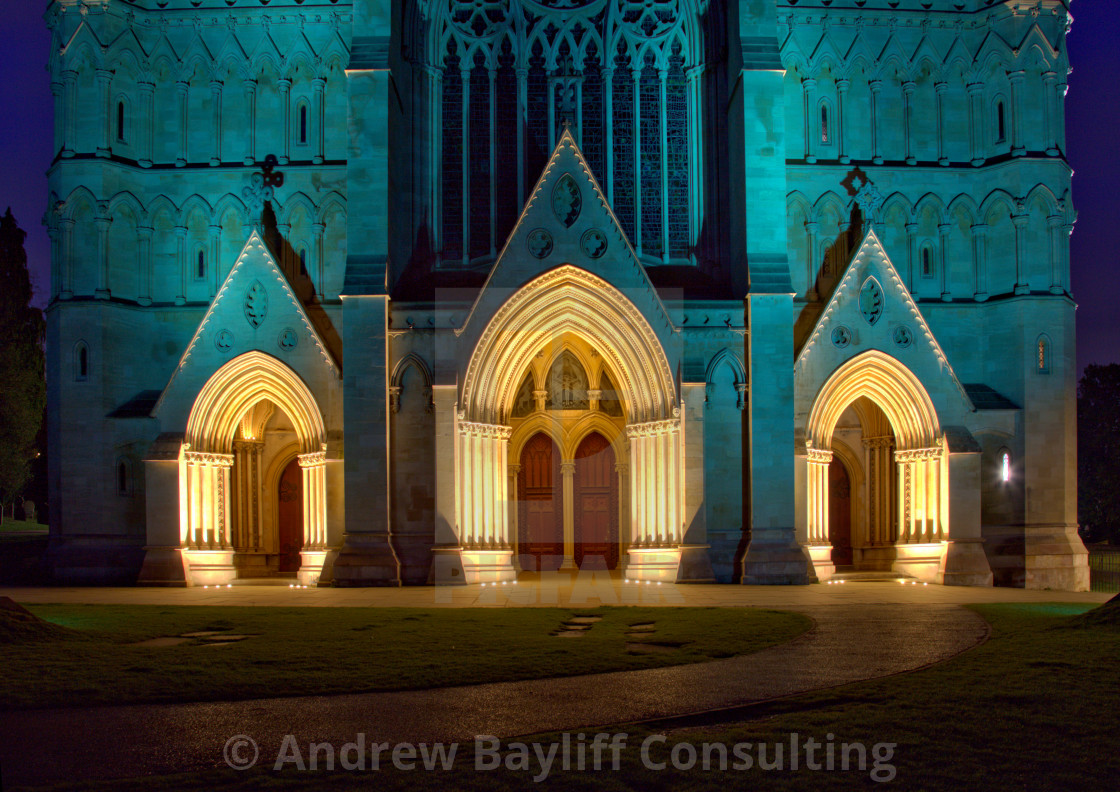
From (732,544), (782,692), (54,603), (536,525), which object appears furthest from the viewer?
(536,525)

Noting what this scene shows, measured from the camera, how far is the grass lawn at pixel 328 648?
10.3 metres

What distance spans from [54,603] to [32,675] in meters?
8.94

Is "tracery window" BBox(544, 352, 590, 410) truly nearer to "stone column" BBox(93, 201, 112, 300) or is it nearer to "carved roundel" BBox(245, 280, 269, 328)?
"carved roundel" BBox(245, 280, 269, 328)

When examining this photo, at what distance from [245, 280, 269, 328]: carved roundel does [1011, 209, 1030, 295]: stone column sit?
1842 cm

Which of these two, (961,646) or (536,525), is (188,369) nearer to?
(536,525)

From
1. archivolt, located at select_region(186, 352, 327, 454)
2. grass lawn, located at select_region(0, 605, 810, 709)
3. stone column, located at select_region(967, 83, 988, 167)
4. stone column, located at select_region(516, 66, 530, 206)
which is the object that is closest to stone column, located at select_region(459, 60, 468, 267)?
stone column, located at select_region(516, 66, 530, 206)

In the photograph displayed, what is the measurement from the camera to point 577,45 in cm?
2552

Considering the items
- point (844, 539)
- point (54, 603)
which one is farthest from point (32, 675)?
point (844, 539)

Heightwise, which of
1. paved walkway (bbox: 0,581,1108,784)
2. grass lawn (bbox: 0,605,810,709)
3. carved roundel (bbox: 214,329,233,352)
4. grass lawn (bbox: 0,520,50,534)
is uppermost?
carved roundel (bbox: 214,329,233,352)

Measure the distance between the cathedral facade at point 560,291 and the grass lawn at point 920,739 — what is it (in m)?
12.4

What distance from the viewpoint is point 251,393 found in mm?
24219

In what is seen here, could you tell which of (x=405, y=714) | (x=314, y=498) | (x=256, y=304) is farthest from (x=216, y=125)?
(x=405, y=714)

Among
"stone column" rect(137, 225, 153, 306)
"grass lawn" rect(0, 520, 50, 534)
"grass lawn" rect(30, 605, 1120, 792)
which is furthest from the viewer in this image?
"grass lawn" rect(0, 520, 50, 534)

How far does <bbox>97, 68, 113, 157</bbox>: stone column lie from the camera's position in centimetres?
2509
